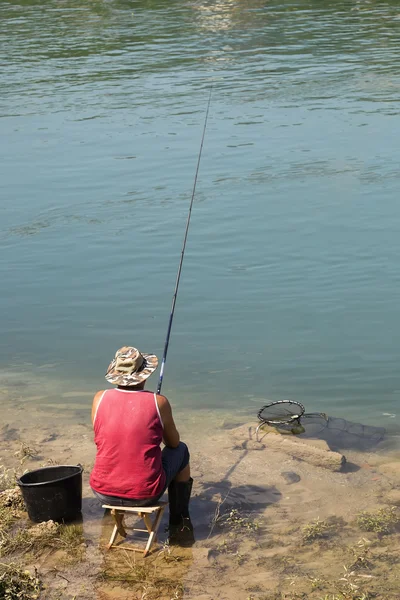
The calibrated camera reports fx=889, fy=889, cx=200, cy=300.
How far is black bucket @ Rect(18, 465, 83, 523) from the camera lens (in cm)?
508

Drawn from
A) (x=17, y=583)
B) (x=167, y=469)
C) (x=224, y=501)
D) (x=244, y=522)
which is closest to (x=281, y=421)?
(x=224, y=501)

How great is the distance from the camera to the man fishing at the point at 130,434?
4.77 metres

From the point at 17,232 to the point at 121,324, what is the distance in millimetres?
3635

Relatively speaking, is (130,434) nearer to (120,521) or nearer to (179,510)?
(120,521)

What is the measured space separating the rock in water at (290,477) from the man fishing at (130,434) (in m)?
1.25

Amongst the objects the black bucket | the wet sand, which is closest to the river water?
the wet sand

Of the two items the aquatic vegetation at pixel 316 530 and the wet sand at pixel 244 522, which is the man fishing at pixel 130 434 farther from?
the aquatic vegetation at pixel 316 530

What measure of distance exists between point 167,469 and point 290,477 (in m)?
1.25

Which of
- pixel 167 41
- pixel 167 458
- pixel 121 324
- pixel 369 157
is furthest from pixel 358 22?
pixel 167 458

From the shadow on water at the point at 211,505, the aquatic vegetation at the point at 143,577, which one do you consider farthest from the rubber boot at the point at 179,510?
the aquatic vegetation at the point at 143,577

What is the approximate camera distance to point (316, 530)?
5.14 m

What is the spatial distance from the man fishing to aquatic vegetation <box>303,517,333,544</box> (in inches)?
35.3

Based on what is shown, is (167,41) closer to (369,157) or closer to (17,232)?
(369,157)

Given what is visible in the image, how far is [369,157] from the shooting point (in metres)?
14.0
